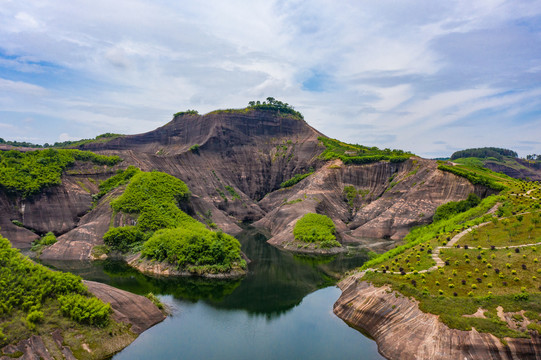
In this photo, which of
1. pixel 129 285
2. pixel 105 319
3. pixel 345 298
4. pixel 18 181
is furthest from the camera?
pixel 18 181

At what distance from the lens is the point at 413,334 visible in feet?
110

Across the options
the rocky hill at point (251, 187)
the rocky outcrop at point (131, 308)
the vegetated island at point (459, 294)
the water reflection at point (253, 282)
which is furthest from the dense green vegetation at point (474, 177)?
the rocky outcrop at point (131, 308)

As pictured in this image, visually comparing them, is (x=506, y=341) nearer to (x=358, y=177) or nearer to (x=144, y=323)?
(x=144, y=323)

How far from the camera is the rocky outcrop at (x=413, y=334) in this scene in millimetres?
29609

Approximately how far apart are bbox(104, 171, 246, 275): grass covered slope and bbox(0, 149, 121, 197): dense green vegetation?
786 inches

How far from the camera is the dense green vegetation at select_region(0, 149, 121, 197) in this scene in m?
81.2

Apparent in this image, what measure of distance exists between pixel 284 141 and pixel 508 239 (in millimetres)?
121703

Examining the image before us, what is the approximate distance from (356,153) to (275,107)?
50347mm

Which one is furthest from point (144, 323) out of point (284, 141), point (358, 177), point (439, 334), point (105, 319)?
point (284, 141)

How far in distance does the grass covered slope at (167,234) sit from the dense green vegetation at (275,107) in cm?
9004

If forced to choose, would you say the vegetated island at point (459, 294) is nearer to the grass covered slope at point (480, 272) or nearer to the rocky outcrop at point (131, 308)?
the grass covered slope at point (480, 272)

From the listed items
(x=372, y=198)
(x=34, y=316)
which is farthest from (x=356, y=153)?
(x=34, y=316)

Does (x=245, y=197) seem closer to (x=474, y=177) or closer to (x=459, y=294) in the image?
(x=474, y=177)

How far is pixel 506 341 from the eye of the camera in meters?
29.8
